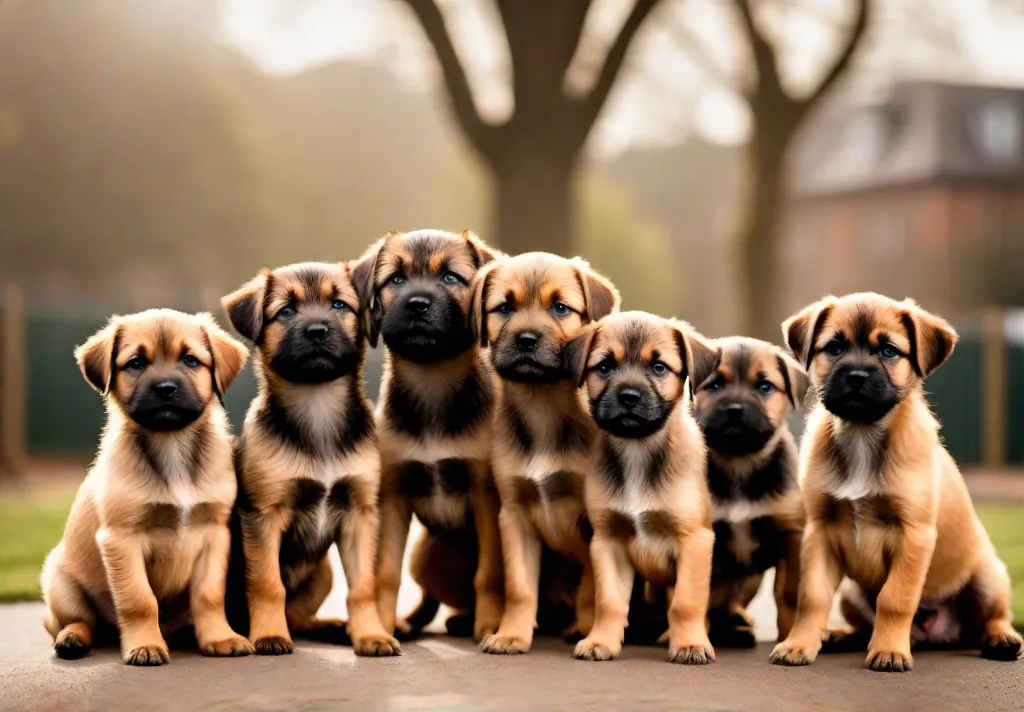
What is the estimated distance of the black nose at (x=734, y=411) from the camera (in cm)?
675

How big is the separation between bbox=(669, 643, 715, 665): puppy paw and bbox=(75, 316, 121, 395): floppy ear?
10.9 feet

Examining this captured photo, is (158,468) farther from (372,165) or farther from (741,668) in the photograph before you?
(372,165)

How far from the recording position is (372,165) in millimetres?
53594

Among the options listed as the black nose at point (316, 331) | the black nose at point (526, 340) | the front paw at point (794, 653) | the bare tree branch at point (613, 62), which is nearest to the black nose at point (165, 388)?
the black nose at point (316, 331)

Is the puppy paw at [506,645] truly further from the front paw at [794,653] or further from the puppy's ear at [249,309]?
the puppy's ear at [249,309]

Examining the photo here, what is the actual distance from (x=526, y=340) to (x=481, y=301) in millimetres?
403

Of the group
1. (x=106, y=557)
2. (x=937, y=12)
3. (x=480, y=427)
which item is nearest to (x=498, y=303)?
(x=480, y=427)

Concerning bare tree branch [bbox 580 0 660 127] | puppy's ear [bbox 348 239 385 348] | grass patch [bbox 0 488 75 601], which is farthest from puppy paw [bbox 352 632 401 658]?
A: bare tree branch [bbox 580 0 660 127]

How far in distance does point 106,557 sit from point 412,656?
66.4 inches

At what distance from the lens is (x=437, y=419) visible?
Answer: 22.7ft

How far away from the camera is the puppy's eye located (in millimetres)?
6418

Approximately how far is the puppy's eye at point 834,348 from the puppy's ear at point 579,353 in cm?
124

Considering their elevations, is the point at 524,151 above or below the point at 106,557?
above

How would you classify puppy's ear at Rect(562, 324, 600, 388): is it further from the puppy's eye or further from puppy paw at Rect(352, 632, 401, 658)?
puppy paw at Rect(352, 632, 401, 658)
